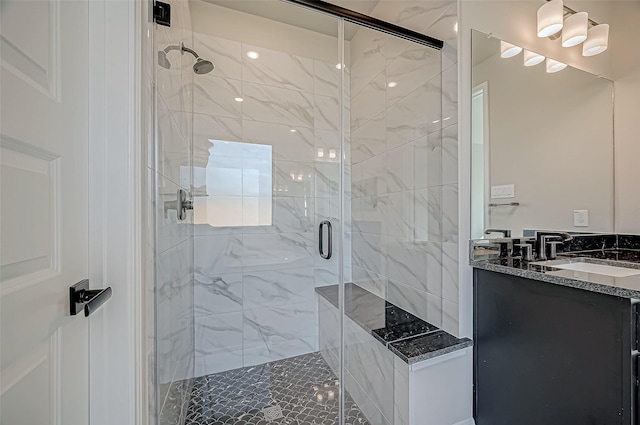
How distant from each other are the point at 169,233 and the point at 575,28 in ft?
8.67

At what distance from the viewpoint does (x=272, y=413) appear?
64.4 inches

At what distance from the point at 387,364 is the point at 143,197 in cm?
142

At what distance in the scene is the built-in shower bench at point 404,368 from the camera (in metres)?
1.33

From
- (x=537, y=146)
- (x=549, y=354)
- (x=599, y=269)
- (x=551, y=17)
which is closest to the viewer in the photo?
(x=549, y=354)

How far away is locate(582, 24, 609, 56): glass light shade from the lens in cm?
182

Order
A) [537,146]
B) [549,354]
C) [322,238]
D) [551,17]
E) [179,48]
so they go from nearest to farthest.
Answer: [549,354] → [179,48] → [551,17] → [537,146] → [322,238]

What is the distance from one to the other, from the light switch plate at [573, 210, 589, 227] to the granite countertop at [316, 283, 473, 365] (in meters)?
1.14

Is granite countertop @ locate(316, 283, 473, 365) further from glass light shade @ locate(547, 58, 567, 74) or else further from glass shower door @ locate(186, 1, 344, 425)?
glass light shade @ locate(547, 58, 567, 74)

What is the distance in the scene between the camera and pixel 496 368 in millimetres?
1342

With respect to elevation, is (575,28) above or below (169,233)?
above

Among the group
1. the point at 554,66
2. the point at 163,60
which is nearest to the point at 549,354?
the point at 554,66

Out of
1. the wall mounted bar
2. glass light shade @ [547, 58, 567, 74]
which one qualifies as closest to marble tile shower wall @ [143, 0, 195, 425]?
the wall mounted bar

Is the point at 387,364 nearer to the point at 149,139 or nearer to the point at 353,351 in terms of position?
the point at 353,351

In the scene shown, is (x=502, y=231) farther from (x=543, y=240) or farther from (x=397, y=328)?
(x=397, y=328)
